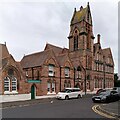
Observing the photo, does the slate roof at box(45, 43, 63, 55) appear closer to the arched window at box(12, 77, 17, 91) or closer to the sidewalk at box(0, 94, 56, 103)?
the sidewalk at box(0, 94, 56, 103)

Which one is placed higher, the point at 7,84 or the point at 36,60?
the point at 36,60

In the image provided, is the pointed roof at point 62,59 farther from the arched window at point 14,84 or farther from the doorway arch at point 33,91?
the arched window at point 14,84

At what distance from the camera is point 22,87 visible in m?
33.0

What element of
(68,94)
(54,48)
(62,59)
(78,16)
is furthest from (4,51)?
(78,16)

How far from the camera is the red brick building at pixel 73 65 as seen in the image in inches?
1513

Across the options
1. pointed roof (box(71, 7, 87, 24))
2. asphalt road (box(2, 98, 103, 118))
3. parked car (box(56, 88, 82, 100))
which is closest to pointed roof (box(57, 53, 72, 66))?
parked car (box(56, 88, 82, 100))

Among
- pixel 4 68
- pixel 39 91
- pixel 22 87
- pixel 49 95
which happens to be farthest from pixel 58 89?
pixel 4 68

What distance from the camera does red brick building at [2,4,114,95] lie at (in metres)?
38.4

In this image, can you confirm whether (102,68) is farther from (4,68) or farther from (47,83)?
Result: (4,68)

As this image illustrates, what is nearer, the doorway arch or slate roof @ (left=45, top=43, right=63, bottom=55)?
the doorway arch

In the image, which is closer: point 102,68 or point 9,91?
point 9,91

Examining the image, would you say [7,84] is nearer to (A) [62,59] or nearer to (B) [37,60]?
(B) [37,60]

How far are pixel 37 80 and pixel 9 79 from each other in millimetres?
6287

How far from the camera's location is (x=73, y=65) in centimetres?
4775
